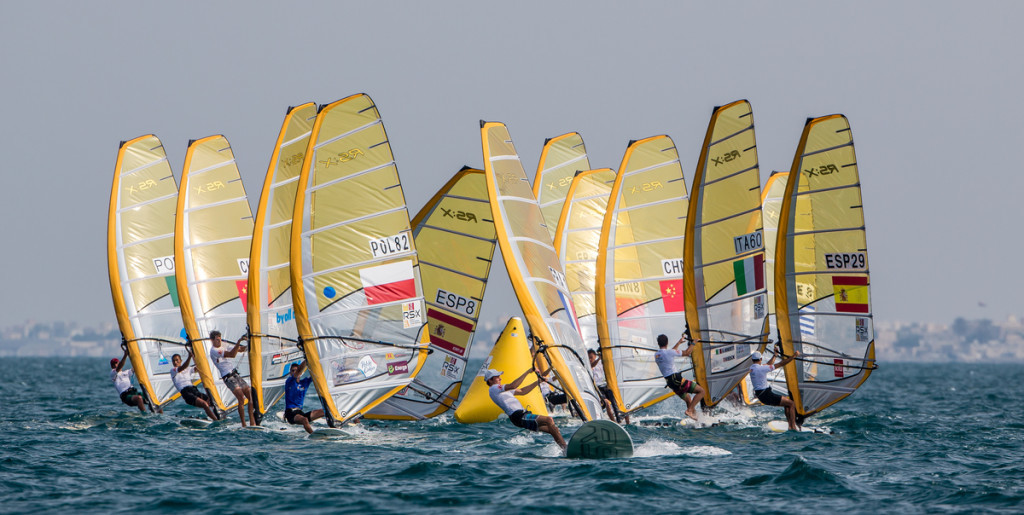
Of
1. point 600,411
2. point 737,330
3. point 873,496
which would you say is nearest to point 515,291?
point 600,411

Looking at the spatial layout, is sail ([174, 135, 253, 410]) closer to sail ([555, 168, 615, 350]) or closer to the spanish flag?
→ sail ([555, 168, 615, 350])

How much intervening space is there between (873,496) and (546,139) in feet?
42.4

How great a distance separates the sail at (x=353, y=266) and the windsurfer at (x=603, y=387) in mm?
3634

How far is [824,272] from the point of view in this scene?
1811cm

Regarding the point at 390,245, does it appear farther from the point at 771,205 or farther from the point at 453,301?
the point at 771,205

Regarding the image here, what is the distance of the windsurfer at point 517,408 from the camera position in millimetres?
14039

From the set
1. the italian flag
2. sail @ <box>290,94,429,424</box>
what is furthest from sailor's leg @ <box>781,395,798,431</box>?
sail @ <box>290,94,429,424</box>

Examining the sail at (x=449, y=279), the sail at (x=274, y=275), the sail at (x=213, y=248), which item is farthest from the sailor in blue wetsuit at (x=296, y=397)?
the sail at (x=213, y=248)

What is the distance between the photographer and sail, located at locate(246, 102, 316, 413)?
57.0 feet

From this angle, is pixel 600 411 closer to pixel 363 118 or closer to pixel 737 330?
pixel 737 330

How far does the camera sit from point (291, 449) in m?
14.8

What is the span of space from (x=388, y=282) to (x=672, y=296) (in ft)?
19.1

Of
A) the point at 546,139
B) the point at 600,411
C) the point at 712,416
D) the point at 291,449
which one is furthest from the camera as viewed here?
the point at 546,139

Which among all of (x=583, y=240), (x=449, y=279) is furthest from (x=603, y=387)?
(x=449, y=279)
